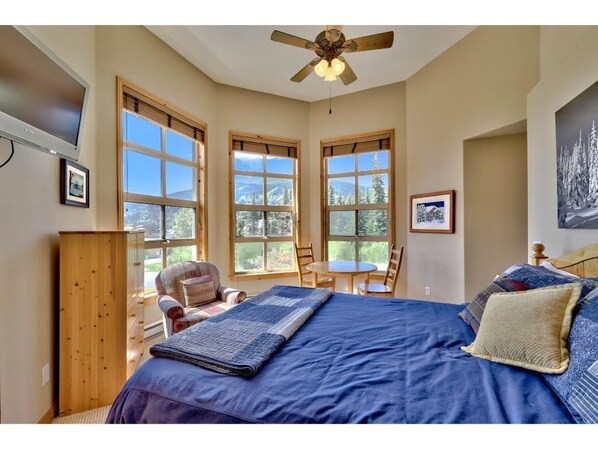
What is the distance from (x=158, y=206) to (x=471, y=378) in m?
3.19

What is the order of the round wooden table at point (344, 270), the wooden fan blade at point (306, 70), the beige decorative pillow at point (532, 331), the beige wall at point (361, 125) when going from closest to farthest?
Answer: the beige decorative pillow at point (532, 331), the wooden fan blade at point (306, 70), the round wooden table at point (344, 270), the beige wall at point (361, 125)

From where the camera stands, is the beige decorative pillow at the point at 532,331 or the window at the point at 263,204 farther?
the window at the point at 263,204

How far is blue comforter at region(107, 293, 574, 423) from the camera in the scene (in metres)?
0.73

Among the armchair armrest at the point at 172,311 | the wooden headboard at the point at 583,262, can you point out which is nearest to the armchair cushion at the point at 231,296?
the armchair armrest at the point at 172,311

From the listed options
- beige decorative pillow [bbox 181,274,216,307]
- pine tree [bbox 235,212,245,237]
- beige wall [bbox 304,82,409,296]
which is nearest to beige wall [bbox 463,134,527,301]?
beige wall [bbox 304,82,409,296]

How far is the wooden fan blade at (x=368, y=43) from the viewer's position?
6.72ft

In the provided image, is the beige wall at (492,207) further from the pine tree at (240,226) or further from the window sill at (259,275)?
the pine tree at (240,226)

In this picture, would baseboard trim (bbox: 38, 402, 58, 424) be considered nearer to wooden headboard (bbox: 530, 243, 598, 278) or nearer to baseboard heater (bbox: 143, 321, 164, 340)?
baseboard heater (bbox: 143, 321, 164, 340)

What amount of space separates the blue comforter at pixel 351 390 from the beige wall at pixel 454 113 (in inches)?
92.0

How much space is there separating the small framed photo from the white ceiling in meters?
1.83

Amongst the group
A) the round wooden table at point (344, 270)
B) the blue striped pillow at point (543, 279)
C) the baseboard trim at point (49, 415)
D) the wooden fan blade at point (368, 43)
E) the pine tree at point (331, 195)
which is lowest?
the baseboard trim at point (49, 415)
